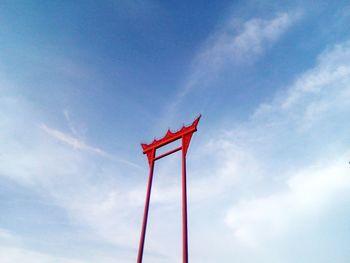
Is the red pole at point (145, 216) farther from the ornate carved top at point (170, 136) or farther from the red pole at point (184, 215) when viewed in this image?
the red pole at point (184, 215)

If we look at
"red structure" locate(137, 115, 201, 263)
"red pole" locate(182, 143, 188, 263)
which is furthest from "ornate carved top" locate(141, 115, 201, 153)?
"red pole" locate(182, 143, 188, 263)

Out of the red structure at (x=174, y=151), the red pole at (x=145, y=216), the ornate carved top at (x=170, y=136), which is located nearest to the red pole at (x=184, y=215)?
the red structure at (x=174, y=151)

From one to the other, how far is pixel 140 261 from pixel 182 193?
217cm

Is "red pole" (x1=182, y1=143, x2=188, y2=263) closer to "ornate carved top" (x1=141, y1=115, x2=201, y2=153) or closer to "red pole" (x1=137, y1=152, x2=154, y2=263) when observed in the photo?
"ornate carved top" (x1=141, y1=115, x2=201, y2=153)

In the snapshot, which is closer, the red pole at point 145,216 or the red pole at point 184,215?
the red pole at point 184,215

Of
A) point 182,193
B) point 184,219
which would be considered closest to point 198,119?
point 182,193

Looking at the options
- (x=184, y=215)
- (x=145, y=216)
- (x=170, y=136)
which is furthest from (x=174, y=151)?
(x=184, y=215)

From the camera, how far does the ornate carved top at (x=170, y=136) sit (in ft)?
27.3

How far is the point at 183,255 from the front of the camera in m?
6.16

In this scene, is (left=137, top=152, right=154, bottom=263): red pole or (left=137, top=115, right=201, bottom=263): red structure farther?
(left=137, top=152, right=154, bottom=263): red pole

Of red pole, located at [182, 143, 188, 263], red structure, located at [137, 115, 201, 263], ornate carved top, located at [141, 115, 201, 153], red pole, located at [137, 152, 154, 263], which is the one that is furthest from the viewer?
ornate carved top, located at [141, 115, 201, 153]

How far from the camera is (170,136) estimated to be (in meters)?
8.97

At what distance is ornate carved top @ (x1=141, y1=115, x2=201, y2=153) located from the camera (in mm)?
8310

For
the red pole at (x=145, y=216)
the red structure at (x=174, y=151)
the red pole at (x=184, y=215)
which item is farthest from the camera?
the red pole at (x=145, y=216)
